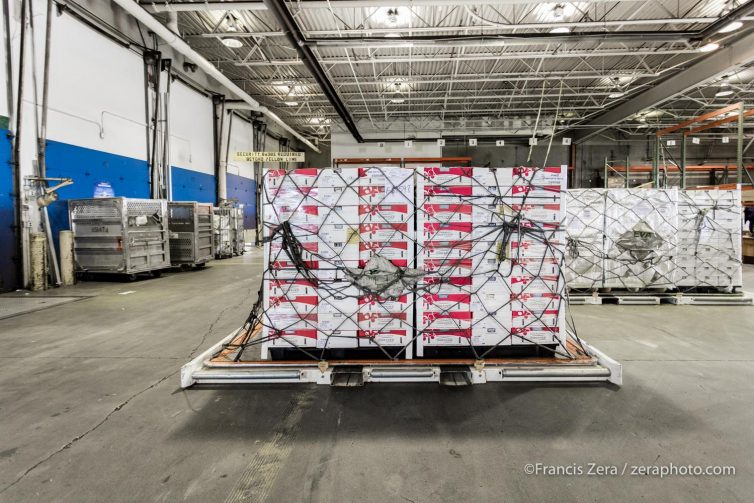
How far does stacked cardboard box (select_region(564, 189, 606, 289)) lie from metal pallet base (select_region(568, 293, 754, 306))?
29 cm

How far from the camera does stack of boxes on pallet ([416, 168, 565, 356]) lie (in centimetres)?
375

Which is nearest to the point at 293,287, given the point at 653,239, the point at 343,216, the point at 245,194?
the point at 343,216

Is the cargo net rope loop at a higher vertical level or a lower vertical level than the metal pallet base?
higher

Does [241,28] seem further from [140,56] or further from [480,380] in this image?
[480,380]

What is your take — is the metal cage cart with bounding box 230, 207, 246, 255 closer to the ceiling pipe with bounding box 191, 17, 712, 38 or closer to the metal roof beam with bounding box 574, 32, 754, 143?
the ceiling pipe with bounding box 191, 17, 712, 38

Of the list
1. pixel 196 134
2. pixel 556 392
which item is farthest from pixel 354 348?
pixel 196 134

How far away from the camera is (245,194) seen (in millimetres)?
20578

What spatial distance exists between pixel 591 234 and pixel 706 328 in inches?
93.1

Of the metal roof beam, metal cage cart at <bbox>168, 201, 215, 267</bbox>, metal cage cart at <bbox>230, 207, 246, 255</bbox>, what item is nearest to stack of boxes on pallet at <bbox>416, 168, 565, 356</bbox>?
metal cage cart at <bbox>168, 201, 215, 267</bbox>

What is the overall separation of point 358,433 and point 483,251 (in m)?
2.10

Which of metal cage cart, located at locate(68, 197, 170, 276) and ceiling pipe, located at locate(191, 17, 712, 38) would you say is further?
metal cage cart, located at locate(68, 197, 170, 276)

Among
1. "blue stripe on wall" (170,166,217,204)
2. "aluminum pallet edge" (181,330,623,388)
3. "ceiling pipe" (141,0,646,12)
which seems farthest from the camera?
"blue stripe on wall" (170,166,217,204)

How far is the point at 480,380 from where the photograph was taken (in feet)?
11.9

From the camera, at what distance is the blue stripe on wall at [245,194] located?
61.3ft
